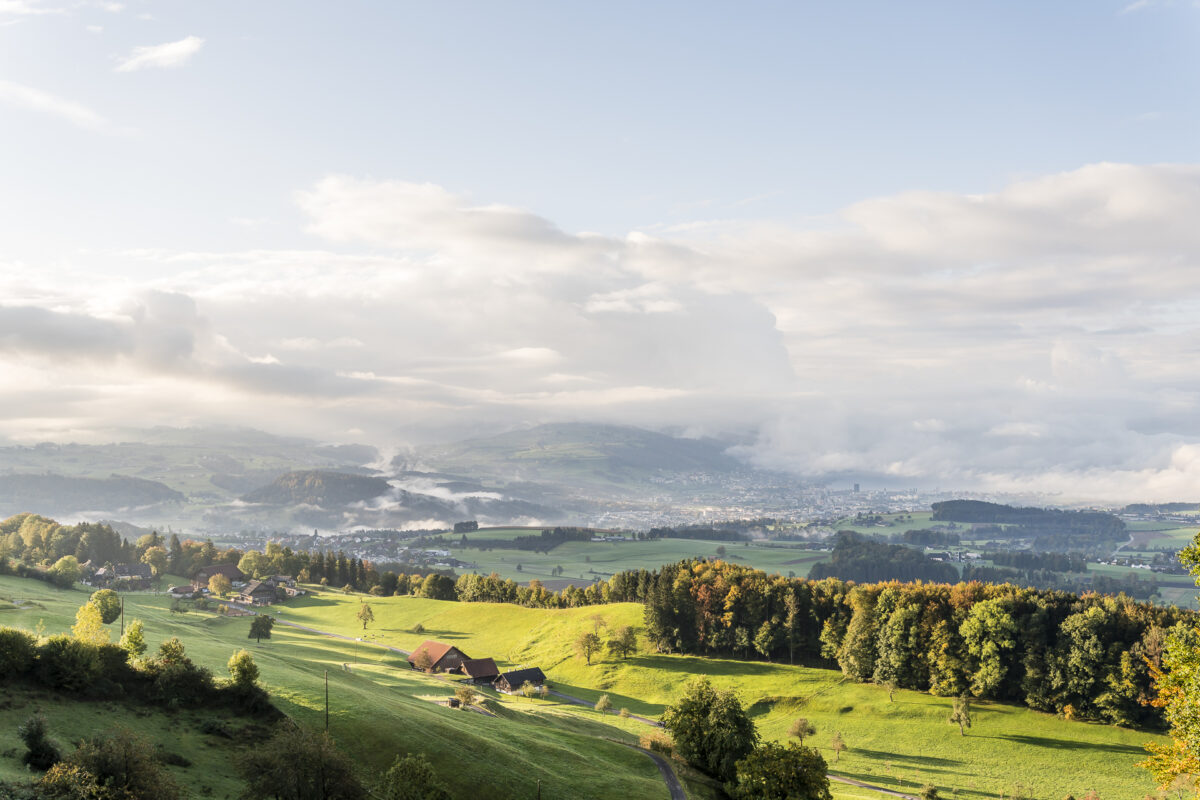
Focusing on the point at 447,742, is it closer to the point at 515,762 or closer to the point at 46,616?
the point at 515,762

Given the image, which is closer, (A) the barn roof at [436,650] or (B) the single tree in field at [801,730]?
(B) the single tree in field at [801,730]

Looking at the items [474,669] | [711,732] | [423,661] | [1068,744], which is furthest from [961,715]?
[423,661]

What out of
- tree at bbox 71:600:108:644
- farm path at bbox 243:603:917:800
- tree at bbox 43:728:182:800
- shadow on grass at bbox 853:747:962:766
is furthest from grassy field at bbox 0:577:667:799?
shadow on grass at bbox 853:747:962:766

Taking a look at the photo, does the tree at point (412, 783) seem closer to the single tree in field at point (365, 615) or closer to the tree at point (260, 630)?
the tree at point (260, 630)

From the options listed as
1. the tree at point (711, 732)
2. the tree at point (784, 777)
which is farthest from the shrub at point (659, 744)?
the tree at point (784, 777)

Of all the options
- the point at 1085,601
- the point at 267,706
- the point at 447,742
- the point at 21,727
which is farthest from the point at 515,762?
the point at 1085,601

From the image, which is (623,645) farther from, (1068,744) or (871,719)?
(1068,744)
